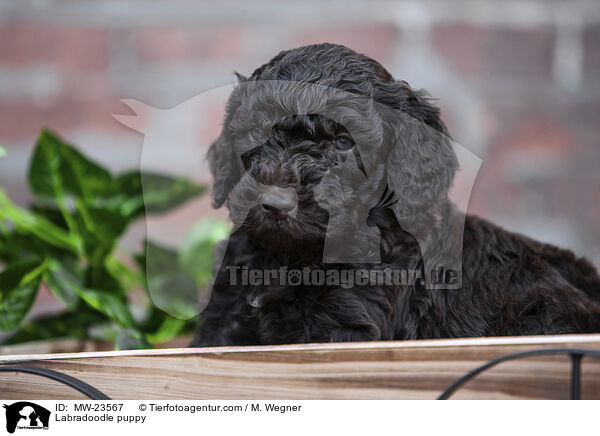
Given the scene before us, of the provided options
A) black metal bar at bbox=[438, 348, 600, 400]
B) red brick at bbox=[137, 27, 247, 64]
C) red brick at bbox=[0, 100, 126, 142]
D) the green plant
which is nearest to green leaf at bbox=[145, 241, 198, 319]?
the green plant

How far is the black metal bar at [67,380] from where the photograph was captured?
0.70 metres

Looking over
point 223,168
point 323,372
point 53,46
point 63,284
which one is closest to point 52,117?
point 53,46

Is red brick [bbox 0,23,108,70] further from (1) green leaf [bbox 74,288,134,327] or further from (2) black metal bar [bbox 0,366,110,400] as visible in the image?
(2) black metal bar [bbox 0,366,110,400]

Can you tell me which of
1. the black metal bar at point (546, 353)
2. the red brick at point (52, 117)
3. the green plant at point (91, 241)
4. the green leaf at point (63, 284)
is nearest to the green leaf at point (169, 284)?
the green plant at point (91, 241)

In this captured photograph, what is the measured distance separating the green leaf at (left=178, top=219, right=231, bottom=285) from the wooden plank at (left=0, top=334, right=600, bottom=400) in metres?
0.65

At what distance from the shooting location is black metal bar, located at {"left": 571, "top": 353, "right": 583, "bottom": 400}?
64 cm

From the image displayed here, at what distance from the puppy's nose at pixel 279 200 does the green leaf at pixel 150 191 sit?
0.53 meters

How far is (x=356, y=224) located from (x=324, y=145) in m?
0.12

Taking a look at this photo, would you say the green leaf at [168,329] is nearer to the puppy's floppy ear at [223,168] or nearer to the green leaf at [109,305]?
the green leaf at [109,305]

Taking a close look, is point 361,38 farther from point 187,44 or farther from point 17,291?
point 17,291

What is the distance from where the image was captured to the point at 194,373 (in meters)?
0.71

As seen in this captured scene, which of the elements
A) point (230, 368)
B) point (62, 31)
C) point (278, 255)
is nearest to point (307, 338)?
point (278, 255)
